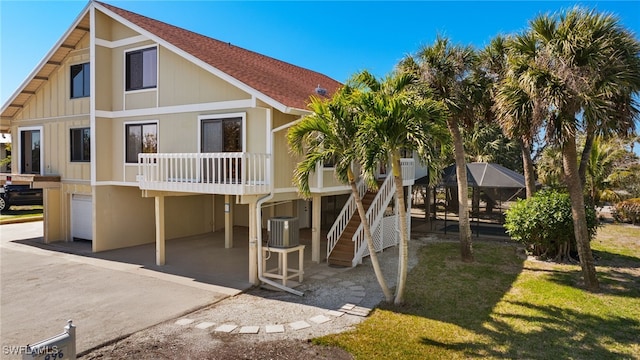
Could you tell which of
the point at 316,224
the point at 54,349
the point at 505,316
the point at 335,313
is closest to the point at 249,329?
the point at 335,313

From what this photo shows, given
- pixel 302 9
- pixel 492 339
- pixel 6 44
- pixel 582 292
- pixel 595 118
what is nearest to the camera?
pixel 492 339

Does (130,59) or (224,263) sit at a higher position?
(130,59)

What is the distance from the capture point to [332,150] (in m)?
8.46

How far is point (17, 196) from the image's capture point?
81.3 ft

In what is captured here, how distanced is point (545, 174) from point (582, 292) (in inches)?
659

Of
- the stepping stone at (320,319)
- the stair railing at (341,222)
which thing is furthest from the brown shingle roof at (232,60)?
the stepping stone at (320,319)

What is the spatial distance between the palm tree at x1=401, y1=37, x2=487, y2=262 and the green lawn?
11.0 ft

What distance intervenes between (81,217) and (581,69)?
18324 millimetres

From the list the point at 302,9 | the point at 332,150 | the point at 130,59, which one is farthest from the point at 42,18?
the point at 332,150

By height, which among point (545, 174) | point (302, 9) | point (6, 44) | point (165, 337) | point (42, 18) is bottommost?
point (165, 337)

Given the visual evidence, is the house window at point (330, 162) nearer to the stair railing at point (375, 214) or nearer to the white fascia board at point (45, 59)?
the stair railing at point (375, 214)

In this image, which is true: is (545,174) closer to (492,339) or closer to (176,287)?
(492,339)

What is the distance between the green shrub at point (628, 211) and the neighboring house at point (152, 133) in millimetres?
13356

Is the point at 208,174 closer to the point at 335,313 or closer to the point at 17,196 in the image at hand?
the point at 335,313
